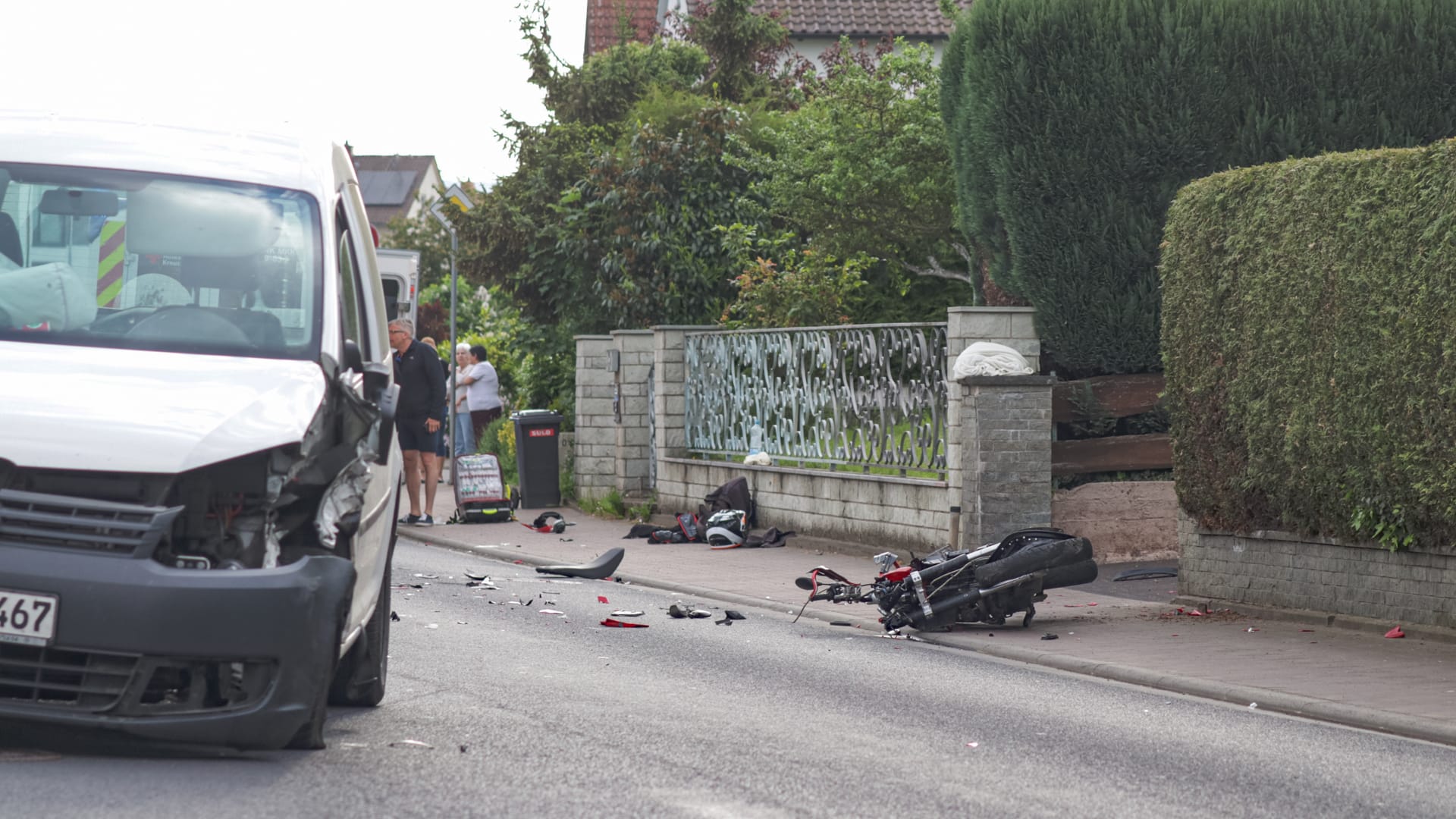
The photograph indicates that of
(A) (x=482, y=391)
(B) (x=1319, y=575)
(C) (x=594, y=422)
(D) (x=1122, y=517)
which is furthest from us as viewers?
(A) (x=482, y=391)

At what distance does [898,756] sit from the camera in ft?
24.0

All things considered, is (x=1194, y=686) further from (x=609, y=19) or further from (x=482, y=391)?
(x=609, y=19)

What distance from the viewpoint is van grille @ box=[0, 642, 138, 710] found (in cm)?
588

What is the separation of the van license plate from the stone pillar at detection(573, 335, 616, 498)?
55.6ft

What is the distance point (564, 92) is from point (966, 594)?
2370cm

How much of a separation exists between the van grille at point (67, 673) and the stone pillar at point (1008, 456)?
9.61 meters

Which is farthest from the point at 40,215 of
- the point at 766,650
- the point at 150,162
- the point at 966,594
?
the point at 966,594

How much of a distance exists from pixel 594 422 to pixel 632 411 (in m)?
0.86

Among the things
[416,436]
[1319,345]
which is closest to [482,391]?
[416,436]

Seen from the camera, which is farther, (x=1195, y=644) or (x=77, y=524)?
(x=1195, y=644)

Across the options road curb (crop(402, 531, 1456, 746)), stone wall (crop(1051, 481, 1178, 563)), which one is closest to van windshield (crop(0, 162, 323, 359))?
road curb (crop(402, 531, 1456, 746))

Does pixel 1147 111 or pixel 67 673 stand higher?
pixel 1147 111

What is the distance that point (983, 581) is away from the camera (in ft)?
38.5

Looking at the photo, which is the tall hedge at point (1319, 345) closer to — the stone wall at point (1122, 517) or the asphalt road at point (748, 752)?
the stone wall at point (1122, 517)
